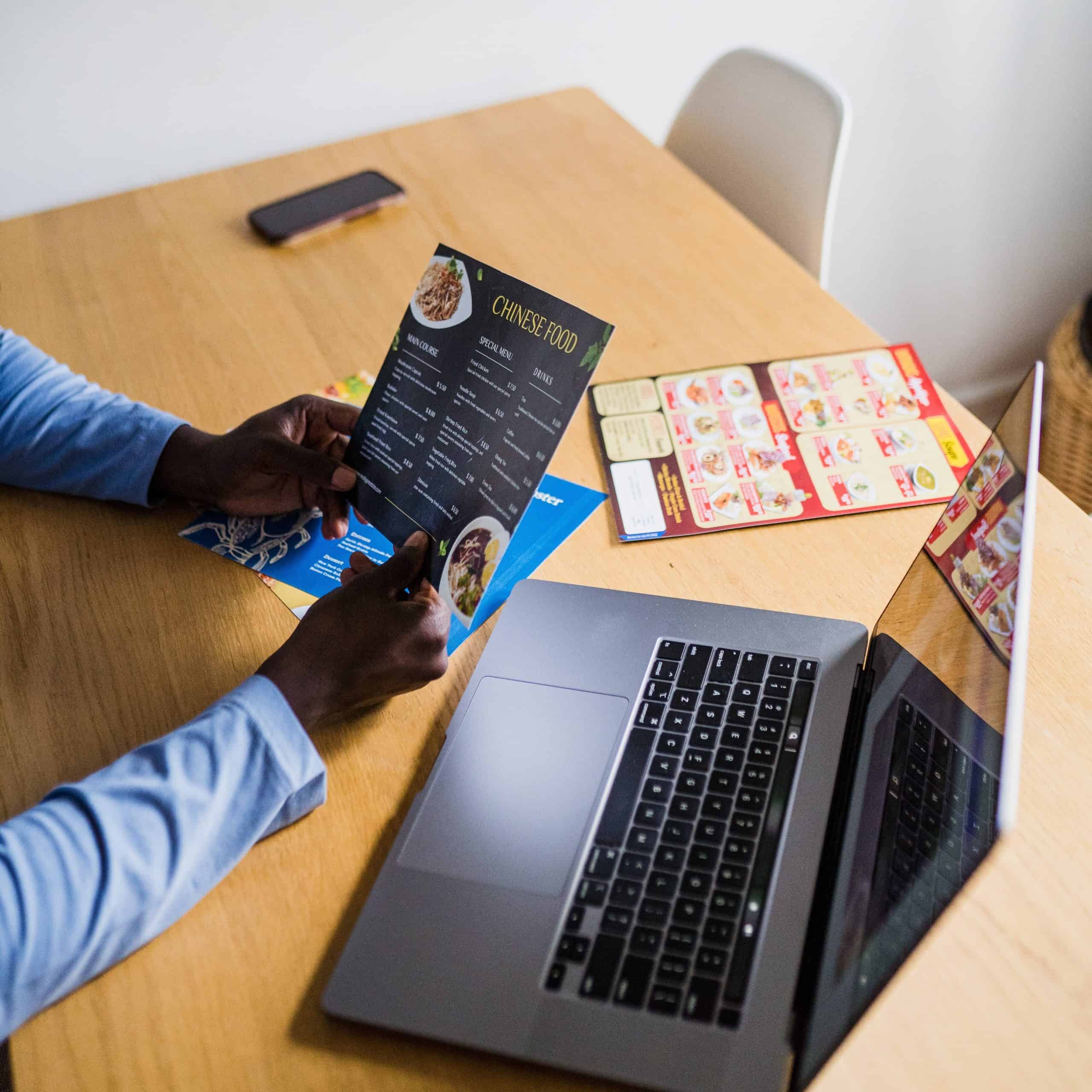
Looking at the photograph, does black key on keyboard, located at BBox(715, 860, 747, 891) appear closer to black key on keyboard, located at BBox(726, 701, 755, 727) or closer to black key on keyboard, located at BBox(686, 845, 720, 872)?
black key on keyboard, located at BBox(686, 845, 720, 872)

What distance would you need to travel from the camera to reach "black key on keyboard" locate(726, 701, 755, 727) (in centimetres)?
68

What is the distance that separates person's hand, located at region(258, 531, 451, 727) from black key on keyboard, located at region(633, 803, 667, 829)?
18cm

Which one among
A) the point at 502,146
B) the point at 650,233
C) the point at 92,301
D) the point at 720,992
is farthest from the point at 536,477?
the point at 502,146

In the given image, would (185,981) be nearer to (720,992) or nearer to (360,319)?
(720,992)

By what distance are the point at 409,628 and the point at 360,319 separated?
1.77 feet

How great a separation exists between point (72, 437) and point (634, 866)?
0.66 metres

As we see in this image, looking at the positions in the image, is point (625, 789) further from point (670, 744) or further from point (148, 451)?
point (148, 451)

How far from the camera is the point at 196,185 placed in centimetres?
140

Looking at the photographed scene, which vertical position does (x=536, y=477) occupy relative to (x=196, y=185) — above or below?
above

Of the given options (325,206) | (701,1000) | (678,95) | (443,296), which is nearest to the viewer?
(701,1000)

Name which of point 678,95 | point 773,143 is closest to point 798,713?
point 773,143

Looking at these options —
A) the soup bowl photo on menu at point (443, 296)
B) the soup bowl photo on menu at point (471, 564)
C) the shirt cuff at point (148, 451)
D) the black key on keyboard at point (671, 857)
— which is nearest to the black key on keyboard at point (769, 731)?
the black key on keyboard at point (671, 857)

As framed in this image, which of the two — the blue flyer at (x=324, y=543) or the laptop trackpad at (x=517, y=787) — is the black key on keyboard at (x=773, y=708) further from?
the blue flyer at (x=324, y=543)

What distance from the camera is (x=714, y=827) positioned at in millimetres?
625
